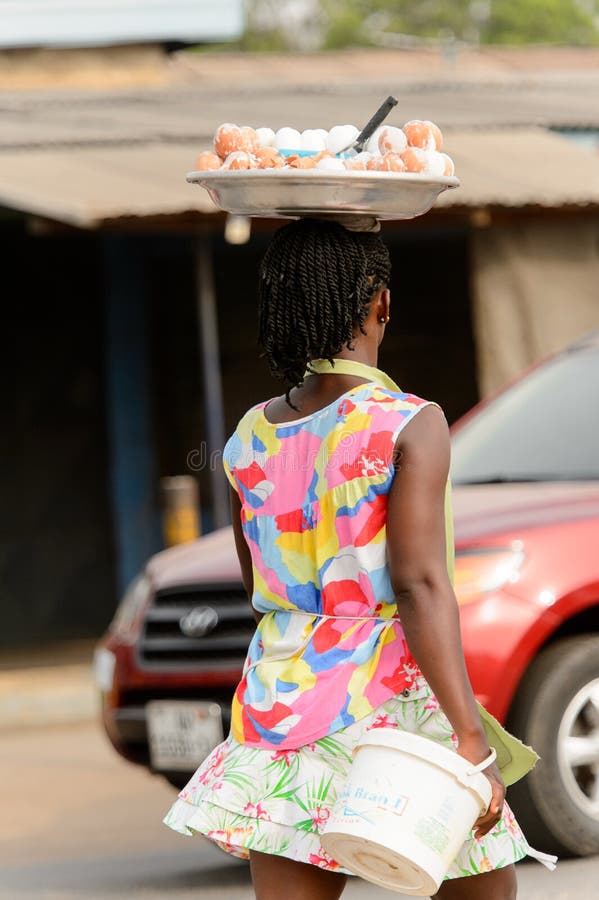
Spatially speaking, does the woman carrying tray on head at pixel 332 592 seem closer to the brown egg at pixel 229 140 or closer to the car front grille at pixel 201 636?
the brown egg at pixel 229 140

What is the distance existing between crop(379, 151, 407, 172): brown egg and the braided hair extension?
0.38 ft

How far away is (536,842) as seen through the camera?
557cm

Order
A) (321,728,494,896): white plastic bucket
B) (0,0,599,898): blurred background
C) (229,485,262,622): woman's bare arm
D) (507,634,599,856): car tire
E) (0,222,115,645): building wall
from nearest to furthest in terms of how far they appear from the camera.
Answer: (321,728,494,896): white plastic bucket
(229,485,262,622): woman's bare arm
(507,634,599,856): car tire
(0,0,599,898): blurred background
(0,222,115,645): building wall

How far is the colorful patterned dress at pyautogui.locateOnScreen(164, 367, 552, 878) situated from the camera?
2.99 m

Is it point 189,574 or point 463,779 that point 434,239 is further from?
point 463,779

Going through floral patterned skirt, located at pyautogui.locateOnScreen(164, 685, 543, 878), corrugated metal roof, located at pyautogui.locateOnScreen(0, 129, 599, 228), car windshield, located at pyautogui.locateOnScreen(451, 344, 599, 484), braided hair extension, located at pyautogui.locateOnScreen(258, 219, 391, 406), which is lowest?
floral patterned skirt, located at pyautogui.locateOnScreen(164, 685, 543, 878)

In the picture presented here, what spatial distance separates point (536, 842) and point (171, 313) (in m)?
7.83

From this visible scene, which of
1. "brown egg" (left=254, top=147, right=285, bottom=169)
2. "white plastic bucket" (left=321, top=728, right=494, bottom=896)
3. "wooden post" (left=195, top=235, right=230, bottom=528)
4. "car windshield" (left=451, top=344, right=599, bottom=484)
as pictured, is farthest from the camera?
"wooden post" (left=195, top=235, right=230, bottom=528)

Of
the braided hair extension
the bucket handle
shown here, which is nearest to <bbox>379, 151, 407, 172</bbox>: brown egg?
the braided hair extension

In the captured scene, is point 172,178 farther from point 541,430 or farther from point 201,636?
point 201,636

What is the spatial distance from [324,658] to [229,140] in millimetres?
920

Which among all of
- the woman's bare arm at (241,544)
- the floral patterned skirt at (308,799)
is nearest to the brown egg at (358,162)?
the woman's bare arm at (241,544)

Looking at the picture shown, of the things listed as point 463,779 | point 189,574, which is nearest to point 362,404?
point 463,779

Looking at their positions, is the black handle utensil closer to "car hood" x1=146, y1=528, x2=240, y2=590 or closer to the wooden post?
"car hood" x1=146, y1=528, x2=240, y2=590
